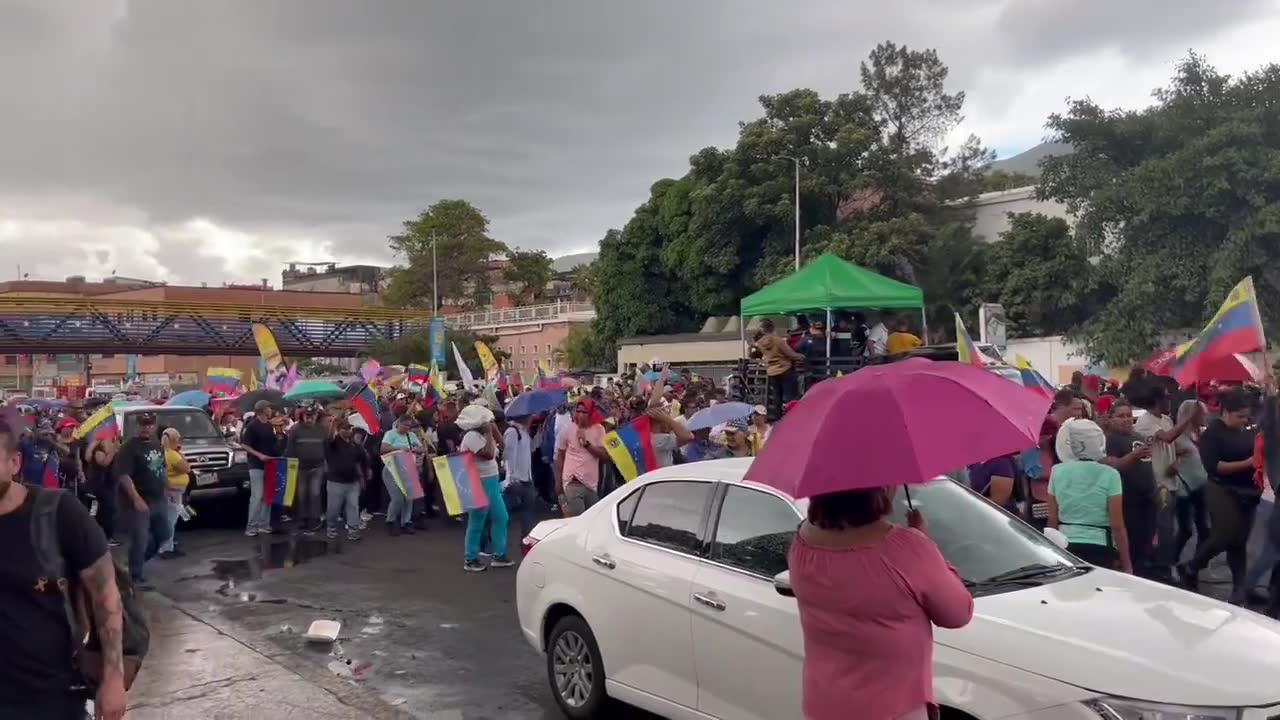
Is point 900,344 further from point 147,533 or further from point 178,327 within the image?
point 178,327

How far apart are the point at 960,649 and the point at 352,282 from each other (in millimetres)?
119875

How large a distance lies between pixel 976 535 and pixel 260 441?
11505mm

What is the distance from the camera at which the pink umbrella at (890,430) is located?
9.91 ft

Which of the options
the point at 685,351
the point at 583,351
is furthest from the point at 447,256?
the point at 685,351

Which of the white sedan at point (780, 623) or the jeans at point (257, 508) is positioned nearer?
the white sedan at point (780, 623)

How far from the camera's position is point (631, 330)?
50.5m

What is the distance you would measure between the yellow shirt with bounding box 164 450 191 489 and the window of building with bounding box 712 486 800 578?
9.08 metres

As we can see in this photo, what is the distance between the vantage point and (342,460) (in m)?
13.6

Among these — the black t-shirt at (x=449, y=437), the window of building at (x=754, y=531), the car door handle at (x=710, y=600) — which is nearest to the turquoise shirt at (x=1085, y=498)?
the window of building at (x=754, y=531)

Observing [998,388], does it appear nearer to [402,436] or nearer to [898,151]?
[402,436]

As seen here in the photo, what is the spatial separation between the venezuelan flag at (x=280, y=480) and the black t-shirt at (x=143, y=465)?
8.45ft

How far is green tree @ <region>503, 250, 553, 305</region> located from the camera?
79250mm

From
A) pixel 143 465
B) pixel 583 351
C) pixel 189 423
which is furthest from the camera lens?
pixel 583 351

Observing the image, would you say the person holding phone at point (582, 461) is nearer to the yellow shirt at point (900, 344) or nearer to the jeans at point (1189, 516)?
the jeans at point (1189, 516)
